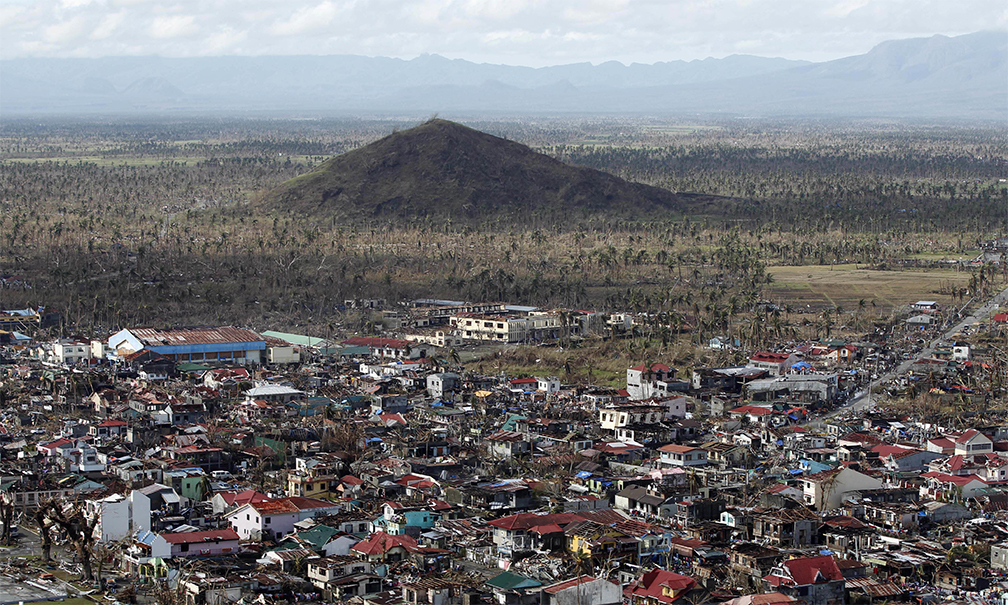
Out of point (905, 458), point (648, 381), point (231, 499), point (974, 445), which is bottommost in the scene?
point (648, 381)

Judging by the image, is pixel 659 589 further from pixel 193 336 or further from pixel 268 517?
pixel 193 336

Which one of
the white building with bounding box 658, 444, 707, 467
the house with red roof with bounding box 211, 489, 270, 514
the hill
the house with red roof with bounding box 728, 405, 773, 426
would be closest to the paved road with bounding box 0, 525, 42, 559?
the house with red roof with bounding box 211, 489, 270, 514

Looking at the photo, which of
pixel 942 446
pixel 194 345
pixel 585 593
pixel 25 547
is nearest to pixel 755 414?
pixel 942 446

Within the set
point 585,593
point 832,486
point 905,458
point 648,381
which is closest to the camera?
point 585,593

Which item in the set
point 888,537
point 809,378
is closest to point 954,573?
point 888,537

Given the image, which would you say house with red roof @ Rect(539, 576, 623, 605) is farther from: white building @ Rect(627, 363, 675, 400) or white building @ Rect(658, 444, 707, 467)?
white building @ Rect(627, 363, 675, 400)

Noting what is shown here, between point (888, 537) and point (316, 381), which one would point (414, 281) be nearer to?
point (316, 381)

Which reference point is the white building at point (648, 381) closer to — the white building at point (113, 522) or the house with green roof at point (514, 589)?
the white building at point (113, 522)
